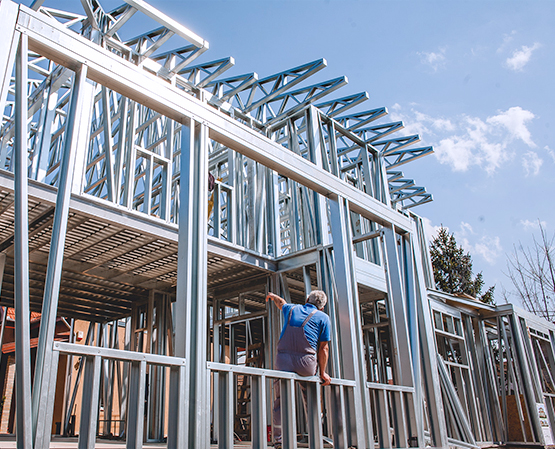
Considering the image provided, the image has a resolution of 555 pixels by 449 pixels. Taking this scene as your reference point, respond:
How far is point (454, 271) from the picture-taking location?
2695 cm

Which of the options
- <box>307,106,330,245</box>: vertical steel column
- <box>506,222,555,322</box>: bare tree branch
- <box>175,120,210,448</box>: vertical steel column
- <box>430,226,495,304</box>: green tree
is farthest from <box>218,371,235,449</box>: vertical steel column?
<box>430,226,495,304</box>: green tree

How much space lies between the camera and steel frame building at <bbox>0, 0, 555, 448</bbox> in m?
3.08

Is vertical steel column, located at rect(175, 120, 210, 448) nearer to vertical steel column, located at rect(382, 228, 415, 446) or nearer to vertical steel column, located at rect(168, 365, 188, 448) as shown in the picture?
vertical steel column, located at rect(168, 365, 188, 448)

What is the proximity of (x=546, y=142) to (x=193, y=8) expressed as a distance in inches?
726

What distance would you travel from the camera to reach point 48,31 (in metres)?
3.18

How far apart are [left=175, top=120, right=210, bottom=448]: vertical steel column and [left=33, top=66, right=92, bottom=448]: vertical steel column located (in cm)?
95

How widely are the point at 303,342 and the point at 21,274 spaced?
2853 millimetres

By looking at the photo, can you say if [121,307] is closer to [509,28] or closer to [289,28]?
[289,28]

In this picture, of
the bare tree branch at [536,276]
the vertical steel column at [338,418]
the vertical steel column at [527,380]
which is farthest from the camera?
the bare tree branch at [536,276]

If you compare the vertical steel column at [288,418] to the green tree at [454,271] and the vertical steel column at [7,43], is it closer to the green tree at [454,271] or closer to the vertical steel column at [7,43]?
the vertical steel column at [7,43]

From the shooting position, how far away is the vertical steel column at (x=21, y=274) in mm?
2496

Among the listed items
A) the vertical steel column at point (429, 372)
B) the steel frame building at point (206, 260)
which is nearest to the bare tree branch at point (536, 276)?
the steel frame building at point (206, 260)

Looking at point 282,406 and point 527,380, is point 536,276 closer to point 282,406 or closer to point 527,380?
point 527,380

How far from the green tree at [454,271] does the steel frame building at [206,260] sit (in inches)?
489
